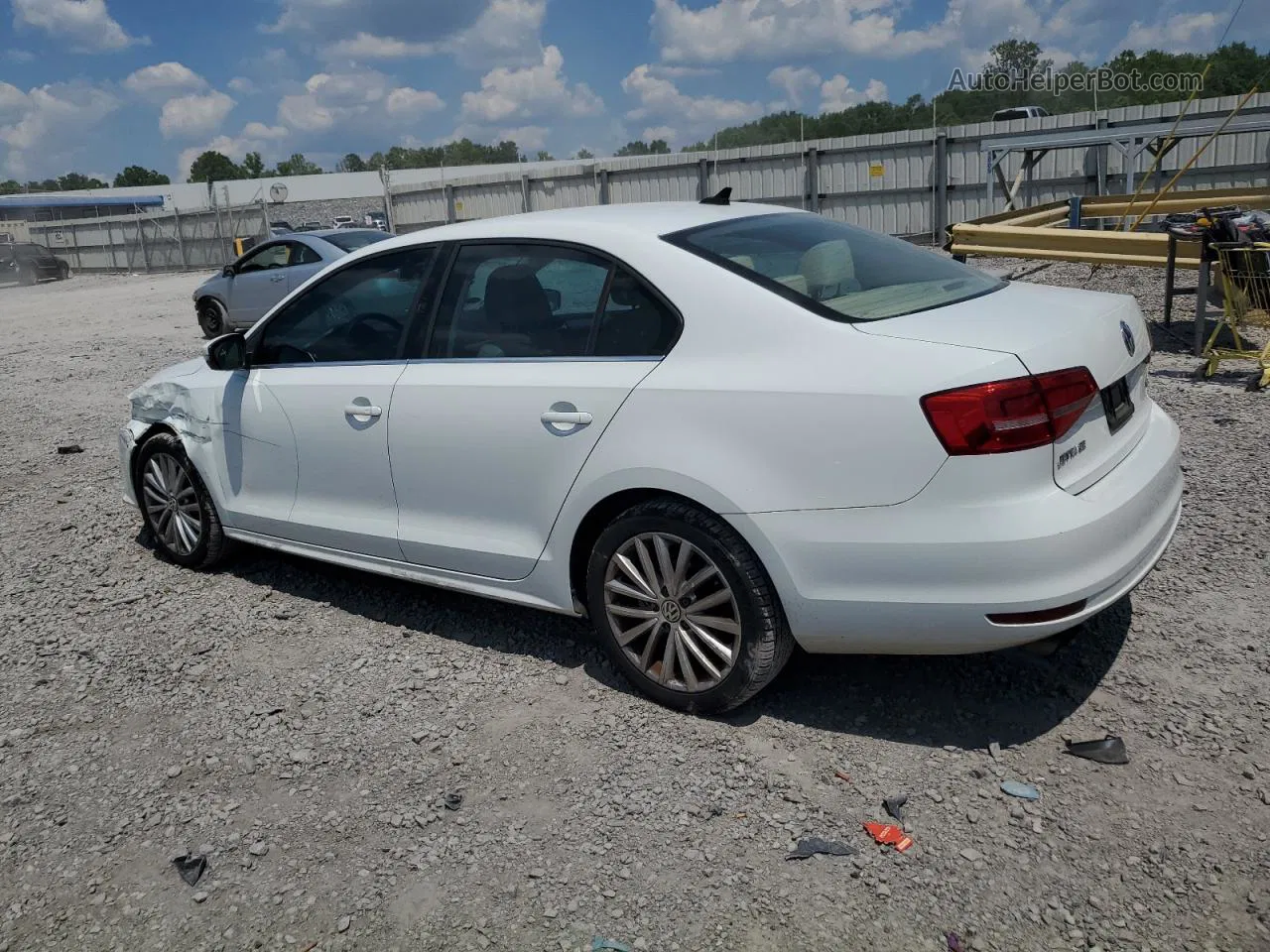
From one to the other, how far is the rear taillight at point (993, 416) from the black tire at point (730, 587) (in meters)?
0.73

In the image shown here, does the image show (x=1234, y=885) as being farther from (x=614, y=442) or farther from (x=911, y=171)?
(x=911, y=171)

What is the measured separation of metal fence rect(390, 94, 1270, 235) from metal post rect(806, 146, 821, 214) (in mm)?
22

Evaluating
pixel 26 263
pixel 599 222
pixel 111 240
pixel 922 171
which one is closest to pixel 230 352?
pixel 599 222

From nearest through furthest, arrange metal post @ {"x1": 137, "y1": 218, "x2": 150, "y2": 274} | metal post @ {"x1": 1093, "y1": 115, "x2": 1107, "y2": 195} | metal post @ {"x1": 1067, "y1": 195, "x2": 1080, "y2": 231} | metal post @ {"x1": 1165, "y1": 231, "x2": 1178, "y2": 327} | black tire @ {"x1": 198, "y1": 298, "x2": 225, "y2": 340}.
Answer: metal post @ {"x1": 1165, "y1": 231, "x2": 1178, "y2": 327} → metal post @ {"x1": 1067, "y1": 195, "x2": 1080, "y2": 231} → black tire @ {"x1": 198, "y1": 298, "x2": 225, "y2": 340} → metal post @ {"x1": 1093, "y1": 115, "x2": 1107, "y2": 195} → metal post @ {"x1": 137, "y1": 218, "x2": 150, "y2": 274}

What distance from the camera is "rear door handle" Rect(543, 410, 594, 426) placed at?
3.51 metres

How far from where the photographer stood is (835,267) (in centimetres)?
360

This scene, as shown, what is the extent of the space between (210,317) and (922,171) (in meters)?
14.5

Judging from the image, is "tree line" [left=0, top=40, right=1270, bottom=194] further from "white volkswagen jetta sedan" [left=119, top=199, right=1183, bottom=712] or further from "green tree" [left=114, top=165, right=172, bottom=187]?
"green tree" [left=114, top=165, right=172, bottom=187]

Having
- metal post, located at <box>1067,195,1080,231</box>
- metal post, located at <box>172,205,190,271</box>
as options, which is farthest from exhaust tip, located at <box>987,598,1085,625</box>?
metal post, located at <box>172,205,190,271</box>

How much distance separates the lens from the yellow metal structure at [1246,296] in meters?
7.35

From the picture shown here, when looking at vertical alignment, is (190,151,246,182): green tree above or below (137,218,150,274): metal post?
above

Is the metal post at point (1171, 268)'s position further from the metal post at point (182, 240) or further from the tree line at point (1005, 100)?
the metal post at point (182, 240)

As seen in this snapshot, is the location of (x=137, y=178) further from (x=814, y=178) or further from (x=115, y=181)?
(x=814, y=178)

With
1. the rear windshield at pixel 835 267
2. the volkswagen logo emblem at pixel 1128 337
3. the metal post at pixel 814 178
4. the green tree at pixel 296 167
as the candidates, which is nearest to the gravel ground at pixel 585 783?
the volkswagen logo emblem at pixel 1128 337
